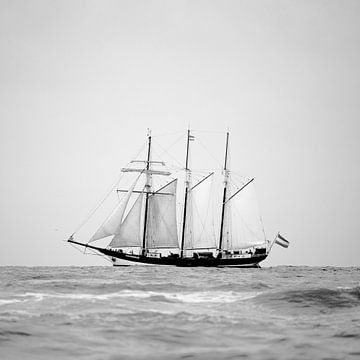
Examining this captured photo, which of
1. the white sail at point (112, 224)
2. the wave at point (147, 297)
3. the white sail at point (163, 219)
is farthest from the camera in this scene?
the white sail at point (163, 219)

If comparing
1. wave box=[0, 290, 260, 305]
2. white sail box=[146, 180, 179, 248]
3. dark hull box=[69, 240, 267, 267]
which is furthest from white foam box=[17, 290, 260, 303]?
white sail box=[146, 180, 179, 248]

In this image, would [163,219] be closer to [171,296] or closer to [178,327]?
[171,296]

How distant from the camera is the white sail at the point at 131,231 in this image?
9381cm

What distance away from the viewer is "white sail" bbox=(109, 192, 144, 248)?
9381 cm

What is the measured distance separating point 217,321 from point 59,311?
552cm

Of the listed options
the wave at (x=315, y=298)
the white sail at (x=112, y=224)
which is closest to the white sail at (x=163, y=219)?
the white sail at (x=112, y=224)

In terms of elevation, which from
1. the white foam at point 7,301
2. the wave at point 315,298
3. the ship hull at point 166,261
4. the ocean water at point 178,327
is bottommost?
the ship hull at point 166,261

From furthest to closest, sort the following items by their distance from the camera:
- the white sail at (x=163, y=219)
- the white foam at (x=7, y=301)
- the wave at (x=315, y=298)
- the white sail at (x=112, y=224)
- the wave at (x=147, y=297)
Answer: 1. the white sail at (x=163, y=219)
2. the white sail at (x=112, y=224)
3. the wave at (x=147, y=297)
4. the wave at (x=315, y=298)
5. the white foam at (x=7, y=301)

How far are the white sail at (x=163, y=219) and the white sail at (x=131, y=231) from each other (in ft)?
8.72

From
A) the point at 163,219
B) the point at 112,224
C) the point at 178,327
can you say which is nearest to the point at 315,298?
the point at 178,327

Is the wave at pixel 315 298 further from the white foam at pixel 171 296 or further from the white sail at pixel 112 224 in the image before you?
the white sail at pixel 112 224

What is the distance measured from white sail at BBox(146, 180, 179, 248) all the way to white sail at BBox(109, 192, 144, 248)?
266cm

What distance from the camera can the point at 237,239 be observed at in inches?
3984

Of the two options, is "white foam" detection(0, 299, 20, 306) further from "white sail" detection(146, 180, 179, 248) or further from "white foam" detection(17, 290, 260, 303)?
"white sail" detection(146, 180, 179, 248)
